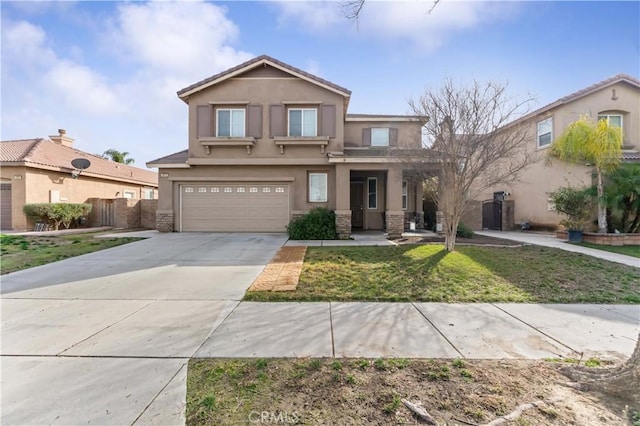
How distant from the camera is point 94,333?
4.11 m

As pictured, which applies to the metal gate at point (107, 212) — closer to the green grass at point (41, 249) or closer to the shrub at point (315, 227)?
the green grass at point (41, 249)

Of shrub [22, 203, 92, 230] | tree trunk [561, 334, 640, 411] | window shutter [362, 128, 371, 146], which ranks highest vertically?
window shutter [362, 128, 371, 146]

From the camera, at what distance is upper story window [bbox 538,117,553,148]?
646 inches

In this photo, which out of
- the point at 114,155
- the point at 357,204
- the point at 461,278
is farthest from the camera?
the point at 114,155

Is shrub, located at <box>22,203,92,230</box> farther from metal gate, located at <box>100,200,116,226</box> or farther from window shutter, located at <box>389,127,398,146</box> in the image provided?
window shutter, located at <box>389,127,398,146</box>

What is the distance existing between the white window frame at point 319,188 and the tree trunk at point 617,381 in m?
12.4

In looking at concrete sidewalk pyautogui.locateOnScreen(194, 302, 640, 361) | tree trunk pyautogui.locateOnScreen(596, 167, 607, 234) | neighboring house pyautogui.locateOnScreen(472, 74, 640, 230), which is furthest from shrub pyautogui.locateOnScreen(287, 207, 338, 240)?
tree trunk pyautogui.locateOnScreen(596, 167, 607, 234)

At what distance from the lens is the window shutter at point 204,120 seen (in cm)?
1487

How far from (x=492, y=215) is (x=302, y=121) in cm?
1398

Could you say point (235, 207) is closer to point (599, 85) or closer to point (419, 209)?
point (419, 209)

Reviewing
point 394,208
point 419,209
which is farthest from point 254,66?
point 419,209

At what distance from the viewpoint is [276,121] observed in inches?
582

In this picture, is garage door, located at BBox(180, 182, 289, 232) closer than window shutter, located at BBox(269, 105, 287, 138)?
No

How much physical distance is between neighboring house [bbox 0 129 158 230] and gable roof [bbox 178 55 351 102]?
9.92m
